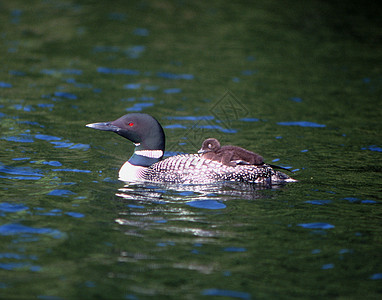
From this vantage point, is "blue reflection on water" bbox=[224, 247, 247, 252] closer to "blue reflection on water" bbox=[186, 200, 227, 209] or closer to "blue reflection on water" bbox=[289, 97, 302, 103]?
"blue reflection on water" bbox=[186, 200, 227, 209]

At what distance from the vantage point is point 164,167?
20.8 feet

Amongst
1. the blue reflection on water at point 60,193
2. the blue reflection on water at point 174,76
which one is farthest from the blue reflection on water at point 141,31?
the blue reflection on water at point 60,193

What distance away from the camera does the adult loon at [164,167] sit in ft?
20.2

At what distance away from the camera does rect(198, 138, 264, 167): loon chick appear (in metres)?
6.16

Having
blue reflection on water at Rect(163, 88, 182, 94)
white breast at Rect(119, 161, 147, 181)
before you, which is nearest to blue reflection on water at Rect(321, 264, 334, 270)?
white breast at Rect(119, 161, 147, 181)

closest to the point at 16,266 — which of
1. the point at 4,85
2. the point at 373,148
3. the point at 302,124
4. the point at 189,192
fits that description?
the point at 189,192

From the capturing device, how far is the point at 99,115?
8898 mm

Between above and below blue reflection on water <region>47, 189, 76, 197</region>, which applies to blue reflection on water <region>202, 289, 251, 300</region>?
below

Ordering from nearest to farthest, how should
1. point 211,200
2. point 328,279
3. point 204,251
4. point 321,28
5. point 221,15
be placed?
point 328,279 → point 204,251 → point 211,200 → point 321,28 → point 221,15

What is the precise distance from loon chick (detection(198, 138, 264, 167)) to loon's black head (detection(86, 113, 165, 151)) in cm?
57

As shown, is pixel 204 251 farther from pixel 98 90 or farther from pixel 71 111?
pixel 98 90

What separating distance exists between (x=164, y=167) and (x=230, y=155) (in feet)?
2.32

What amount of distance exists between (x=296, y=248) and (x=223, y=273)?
0.73 m

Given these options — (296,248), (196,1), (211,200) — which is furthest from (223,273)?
(196,1)
